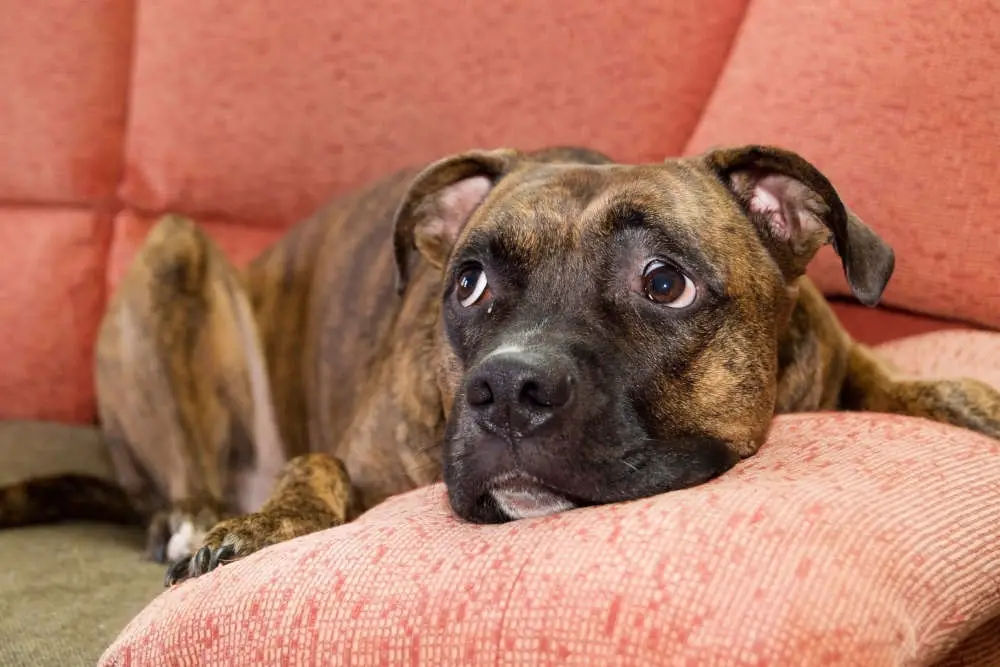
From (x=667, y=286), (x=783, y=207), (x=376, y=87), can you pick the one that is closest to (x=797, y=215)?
(x=783, y=207)

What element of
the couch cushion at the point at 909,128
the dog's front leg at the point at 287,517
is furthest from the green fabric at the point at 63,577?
the couch cushion at the point at 909,128

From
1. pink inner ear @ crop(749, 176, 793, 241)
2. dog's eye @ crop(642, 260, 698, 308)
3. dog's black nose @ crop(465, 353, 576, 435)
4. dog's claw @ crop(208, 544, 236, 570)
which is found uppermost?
pink inner ear @ crop(749, 176, 793, 241)

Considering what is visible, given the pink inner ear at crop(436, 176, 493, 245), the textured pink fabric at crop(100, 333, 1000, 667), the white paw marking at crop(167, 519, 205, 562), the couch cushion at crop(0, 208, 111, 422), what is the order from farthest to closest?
the couch cushion at crop(0, 208, 111, 422)
the white paw marking at crop(167, 519, 205, 562)
the pink inner ear at crop(436, 176, 493, 245)
the textured pink fabric at crop(100, 333, 1000, 667)

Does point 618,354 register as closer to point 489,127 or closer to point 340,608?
point 340,608

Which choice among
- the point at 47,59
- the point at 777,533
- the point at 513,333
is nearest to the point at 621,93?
the point at 513,333

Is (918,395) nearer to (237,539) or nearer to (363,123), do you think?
(237,539)

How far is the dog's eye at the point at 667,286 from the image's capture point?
203cm

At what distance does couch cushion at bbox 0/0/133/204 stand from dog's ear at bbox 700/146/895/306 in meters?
2.46

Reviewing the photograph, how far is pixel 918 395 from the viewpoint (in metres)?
2.44

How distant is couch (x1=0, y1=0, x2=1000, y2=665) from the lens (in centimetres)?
260

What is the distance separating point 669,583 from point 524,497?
1.77 ft

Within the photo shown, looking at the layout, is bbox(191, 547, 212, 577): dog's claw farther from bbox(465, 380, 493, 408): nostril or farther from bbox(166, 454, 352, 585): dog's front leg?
bbox(465, 380, 493, 408): nostril

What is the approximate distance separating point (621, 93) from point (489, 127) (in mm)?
431

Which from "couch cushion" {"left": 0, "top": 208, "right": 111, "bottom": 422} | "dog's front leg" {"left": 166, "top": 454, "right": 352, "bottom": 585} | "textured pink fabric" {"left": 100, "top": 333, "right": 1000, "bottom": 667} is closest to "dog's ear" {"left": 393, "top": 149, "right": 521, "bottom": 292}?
"dog's front leg" {"left": 166, "top": 454, "right": 352, "bottom": 585}
